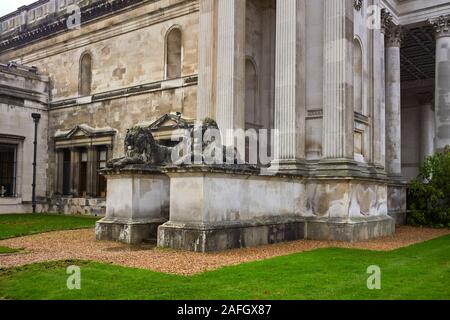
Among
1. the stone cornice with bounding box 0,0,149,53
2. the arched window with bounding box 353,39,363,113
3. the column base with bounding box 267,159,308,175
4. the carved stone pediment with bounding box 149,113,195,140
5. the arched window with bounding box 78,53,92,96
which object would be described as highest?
the stone cornice with bounding box 0,0,149,53

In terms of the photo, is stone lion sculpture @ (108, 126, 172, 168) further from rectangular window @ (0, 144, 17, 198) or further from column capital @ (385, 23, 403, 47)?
rectangular window @ (0, 144, 17, 198)

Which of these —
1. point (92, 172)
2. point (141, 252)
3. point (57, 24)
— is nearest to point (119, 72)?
point (92, 172)

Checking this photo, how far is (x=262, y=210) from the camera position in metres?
14.5

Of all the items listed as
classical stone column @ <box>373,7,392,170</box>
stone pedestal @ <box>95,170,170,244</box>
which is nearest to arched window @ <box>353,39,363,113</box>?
classical stone column @ <box>373,7,392,170</box>

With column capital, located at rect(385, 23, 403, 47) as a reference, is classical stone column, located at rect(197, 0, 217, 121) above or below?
below

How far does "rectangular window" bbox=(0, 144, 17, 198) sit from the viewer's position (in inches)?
1120

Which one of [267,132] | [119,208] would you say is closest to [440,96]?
[267,132]

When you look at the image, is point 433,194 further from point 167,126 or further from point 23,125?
point 23,125

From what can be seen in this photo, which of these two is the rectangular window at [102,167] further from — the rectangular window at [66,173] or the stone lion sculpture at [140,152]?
the stone lion sculpture at [140,152]

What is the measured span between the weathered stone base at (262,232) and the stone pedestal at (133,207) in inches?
55.8

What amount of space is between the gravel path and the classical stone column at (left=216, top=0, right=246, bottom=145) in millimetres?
5819
